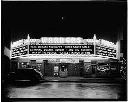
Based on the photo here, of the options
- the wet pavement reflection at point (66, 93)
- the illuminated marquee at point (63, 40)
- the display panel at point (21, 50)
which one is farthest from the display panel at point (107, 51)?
the display panel at point (21, 50)

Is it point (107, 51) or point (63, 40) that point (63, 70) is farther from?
point (63, 40)

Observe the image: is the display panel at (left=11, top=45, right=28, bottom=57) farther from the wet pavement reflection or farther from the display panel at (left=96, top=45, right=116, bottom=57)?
the display panel at (left=96, top=45, right=116, bottom=57)

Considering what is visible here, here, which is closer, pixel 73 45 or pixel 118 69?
pixel 73 45

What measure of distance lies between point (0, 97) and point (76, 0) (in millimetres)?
1938

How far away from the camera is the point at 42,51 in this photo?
48.6ft

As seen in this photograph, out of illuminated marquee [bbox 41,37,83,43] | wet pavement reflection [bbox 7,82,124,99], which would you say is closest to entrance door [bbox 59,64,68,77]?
wet pavement reflection [bbox 7,82,124,99]

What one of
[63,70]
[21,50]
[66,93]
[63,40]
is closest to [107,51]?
[63,40]

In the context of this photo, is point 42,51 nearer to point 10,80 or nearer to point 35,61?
point 10,80

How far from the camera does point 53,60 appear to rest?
30359 millimetres

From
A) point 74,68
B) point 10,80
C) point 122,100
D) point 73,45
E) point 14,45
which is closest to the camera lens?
point 122,100

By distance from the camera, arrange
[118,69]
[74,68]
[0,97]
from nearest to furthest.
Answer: [0,97], [118,69], [74,68]

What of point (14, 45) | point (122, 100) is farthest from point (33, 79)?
point (122, 100)

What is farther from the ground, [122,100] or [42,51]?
[42,51]

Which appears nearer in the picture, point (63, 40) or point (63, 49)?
point (63, 49)
